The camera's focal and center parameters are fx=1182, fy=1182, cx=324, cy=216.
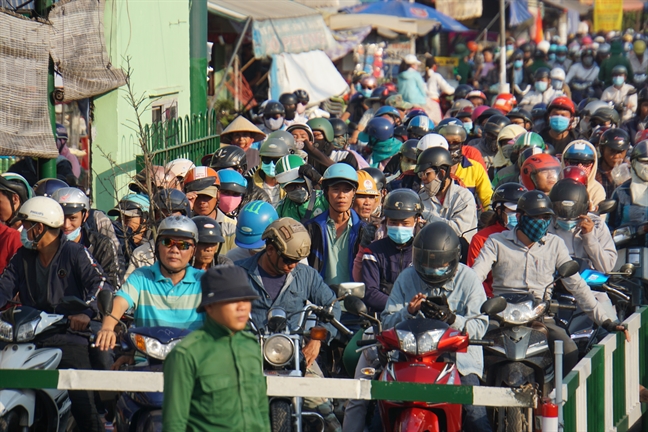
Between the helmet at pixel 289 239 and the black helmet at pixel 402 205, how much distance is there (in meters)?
1.08

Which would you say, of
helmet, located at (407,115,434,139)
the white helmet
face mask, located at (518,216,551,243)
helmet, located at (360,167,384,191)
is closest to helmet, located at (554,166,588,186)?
helmet, located at (360,167,384,191)

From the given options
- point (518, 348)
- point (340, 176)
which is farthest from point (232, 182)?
point (518, 348)

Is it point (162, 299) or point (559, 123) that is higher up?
point (559, 123)

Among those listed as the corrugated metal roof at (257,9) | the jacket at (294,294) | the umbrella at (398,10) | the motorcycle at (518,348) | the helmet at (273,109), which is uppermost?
the umbrella at (398,10)

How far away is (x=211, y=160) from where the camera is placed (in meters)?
12.5

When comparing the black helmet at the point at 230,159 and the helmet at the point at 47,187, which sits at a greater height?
the black helmet at the point at 230,159

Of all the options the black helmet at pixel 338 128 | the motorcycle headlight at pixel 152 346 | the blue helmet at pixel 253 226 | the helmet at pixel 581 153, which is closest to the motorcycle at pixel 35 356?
the motorcycle headlight at pixel 152 346

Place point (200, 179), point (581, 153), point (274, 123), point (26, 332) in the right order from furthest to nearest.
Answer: point (274, 123) < point (581, 153) < point (200, 179) < point (26, 332)

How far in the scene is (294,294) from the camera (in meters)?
7.77

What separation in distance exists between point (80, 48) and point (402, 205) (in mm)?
5019

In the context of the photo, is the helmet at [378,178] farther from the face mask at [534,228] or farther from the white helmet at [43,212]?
the white helmet at [43,212]

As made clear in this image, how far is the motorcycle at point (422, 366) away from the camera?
6.50 metres

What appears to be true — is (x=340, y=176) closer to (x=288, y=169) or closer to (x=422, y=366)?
(x=288, y=169)

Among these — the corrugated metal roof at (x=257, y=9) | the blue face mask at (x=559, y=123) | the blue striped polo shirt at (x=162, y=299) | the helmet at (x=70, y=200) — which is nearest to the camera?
the blue striped polo shirt at (x=162, y=299)
